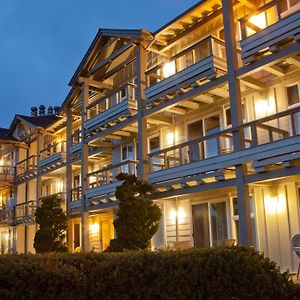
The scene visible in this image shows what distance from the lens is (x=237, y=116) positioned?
42.8 feet

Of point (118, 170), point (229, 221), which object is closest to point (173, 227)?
point (229, 221)

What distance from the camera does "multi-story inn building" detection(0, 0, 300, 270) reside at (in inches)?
499

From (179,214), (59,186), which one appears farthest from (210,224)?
(59,186)

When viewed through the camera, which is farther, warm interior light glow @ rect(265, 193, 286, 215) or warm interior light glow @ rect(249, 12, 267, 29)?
warm interior light glow @ rect(249, 12, 267, 29)

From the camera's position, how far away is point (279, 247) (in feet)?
45.6

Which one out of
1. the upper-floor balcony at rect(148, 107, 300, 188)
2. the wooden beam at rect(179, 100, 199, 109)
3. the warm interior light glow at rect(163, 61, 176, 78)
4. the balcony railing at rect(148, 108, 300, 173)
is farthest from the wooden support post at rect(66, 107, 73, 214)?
the wooden beam at rect(179, 100, 199, 109)

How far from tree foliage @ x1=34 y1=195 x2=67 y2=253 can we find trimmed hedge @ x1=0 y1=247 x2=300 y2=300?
13070mm

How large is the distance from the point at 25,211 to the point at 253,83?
21277mm

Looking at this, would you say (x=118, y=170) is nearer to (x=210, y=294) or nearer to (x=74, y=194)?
(x=74, y=194)

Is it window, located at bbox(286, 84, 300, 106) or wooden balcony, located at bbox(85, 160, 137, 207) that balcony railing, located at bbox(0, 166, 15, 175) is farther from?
window, located at bbox(286, 84, 300, 106)

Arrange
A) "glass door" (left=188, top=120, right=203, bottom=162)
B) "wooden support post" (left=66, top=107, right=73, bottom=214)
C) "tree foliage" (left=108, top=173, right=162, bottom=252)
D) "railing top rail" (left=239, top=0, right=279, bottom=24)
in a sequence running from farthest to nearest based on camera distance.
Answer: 1. "wooden support post" (left=66, top=107, right=73, bottom=214)
2. "glass door" (left=188, top=120, right=203, bottom=162)
3. "tree foliage" (left=108, top=173, right=162, bottom=252)
4. "railing top rail" (left=239, top=0, right=279, bottom=24)

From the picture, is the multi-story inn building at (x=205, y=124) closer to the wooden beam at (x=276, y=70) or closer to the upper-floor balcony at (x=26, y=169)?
the wooden beam at (x=276, y=70)

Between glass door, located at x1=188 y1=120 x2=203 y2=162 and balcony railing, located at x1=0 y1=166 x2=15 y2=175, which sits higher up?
balcony railing, located at x1=0 y1=166 x2=15 y2=175

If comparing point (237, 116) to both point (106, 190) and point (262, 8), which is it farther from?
point (106, 190)
